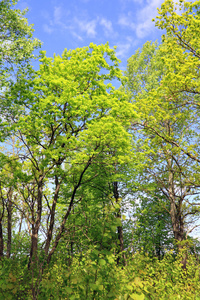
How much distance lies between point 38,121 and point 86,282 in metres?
7.45

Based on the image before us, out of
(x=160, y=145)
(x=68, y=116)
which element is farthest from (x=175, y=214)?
(x=68, y=116)

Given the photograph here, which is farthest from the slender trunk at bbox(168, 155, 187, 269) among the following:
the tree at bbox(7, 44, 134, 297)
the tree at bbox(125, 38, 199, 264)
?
the tree at bbox(7, 44, 134, 297)

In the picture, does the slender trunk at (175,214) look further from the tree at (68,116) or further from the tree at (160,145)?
the tree at (68,116)

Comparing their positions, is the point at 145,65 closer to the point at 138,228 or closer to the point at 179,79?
the point at 179,79

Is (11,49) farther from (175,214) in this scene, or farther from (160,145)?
(175,214)

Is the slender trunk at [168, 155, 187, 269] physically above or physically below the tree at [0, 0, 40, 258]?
below

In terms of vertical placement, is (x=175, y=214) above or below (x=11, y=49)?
A: below

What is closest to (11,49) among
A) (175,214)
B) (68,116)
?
(68,116)

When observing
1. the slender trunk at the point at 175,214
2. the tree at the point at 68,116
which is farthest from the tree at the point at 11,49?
the slender trunk at the point at 175,214

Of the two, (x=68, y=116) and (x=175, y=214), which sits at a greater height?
(x=68, y=116)

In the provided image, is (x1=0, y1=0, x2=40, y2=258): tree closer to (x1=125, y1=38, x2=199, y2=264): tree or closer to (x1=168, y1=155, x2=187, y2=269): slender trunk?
(x1=125, y1=38, x2=199, y2=264): tree

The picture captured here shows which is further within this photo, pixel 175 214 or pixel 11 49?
pixel 175 214

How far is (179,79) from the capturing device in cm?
1052

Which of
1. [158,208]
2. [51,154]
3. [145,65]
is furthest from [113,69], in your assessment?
[158,208]
